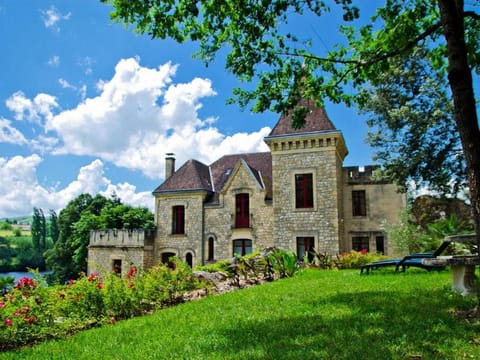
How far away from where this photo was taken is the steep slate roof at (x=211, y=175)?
23516mm

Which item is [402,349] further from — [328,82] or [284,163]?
[284,163]

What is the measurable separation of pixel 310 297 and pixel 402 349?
3.49 m

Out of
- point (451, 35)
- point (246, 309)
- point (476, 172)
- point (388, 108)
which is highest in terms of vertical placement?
point (388, 108)

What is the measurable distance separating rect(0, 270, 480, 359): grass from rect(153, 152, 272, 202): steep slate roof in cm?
1603

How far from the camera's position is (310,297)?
7.23 m

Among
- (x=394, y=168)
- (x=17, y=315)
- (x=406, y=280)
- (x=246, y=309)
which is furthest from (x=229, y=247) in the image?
(x=17, y=315)

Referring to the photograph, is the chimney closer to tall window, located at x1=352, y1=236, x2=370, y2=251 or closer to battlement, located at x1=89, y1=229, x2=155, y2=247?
battlement, located at x1=89, y1=229, x2=155, y2=247

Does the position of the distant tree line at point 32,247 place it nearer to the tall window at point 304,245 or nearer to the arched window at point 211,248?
the arched window at point 211,248

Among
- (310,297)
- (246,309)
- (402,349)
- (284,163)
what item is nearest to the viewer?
(402,349)

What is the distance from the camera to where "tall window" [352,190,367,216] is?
825 inches

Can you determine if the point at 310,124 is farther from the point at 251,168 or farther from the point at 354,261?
the point at 354,261

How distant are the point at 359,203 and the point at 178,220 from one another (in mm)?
10498

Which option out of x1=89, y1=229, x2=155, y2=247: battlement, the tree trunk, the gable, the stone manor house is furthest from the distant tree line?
the tree trunk

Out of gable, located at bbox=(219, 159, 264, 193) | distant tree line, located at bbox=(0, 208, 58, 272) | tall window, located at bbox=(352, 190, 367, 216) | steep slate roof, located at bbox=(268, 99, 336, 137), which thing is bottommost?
distant tree line, located at bbox=(0, 208, 58, 272)
